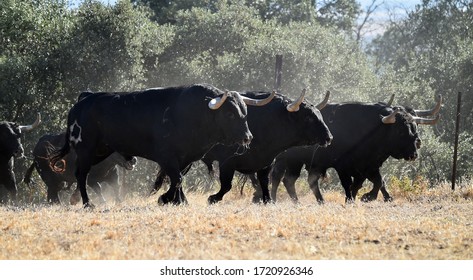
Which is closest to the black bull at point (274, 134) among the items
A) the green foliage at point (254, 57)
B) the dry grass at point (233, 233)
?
the dry grass at point (233, 233)

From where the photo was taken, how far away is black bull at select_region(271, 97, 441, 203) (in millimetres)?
20281

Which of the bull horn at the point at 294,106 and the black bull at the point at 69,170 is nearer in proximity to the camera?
the bull horn at the point at 294,106

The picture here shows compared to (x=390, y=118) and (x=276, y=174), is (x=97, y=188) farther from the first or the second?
(x=390, y=118)

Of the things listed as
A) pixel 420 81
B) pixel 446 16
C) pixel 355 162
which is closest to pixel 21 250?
pixel 355 162

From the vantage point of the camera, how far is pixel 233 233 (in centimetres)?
1277

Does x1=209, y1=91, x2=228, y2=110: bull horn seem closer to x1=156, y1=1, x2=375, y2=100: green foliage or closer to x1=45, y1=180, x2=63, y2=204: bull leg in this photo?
x1=45, y1=180, x2=63, y2=204: bull leg

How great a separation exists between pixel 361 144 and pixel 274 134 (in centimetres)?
286

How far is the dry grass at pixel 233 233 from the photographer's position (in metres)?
11.5

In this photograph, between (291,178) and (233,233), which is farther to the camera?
(291,178)

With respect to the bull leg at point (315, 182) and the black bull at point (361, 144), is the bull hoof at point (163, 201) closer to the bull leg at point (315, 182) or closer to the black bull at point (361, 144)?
the black bull at point (361, 144)

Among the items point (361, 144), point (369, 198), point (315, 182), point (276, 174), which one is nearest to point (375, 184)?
point (369, 198)

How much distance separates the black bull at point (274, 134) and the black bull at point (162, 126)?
0.59m

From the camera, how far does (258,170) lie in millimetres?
18438

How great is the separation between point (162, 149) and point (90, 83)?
13.5 metres
